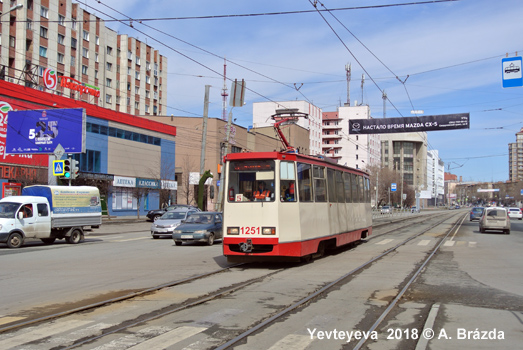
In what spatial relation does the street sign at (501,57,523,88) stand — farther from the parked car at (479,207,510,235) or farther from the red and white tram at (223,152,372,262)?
the parked car at (479,207,510,235)

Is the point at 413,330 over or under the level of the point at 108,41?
under

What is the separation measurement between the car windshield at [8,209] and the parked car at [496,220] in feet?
83.0

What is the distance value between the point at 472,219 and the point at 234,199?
140 feet

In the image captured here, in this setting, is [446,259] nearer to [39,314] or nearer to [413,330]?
[413,330]

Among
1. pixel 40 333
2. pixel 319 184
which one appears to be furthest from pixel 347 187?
pixel 40 333

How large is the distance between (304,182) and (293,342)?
25.8ft

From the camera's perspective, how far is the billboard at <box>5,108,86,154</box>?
112 ft

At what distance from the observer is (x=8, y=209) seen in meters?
19.8

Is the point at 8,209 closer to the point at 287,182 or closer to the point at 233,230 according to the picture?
the point at 233,230

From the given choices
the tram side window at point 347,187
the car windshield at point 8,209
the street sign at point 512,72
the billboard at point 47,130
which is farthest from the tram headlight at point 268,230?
the billboard at point 47,130

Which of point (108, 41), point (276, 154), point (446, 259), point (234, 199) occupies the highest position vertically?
point (108, 41)

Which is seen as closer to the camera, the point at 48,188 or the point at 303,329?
the point at 303,329

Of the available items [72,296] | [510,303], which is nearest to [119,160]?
[72,296]

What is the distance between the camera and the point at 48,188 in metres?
21.3
